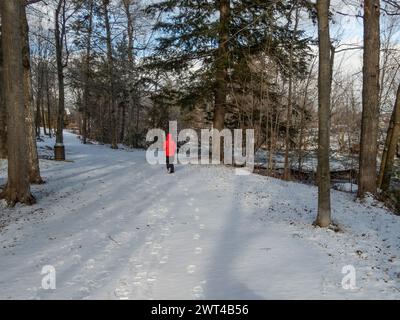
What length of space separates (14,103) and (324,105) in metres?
7.84

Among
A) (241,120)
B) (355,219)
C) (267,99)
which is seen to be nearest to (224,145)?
(241,120)

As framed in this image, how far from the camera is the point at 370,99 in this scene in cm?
1317

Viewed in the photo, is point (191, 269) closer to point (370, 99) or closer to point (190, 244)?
point (190, 244)

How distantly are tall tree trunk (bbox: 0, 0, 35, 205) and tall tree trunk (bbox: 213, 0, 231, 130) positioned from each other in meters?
9.33

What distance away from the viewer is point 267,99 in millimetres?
19453

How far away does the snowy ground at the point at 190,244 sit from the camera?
5691mm

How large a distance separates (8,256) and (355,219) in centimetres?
841

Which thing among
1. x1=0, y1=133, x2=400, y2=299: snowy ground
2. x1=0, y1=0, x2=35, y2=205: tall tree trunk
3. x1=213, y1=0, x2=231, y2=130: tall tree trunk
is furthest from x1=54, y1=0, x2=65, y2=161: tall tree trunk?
x1=0, y1=0, x2=35, y2=205: tall tree trunk

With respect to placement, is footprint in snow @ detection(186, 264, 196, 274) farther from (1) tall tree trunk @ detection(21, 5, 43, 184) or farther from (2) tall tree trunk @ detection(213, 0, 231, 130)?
(2) tall tree trunk @ detection(213, 0, 231, 130)

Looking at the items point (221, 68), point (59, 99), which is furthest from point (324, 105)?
point (59, 99)

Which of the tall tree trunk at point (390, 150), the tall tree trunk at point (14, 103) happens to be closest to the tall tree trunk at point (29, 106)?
the tall tree trunk at point (14, 103)

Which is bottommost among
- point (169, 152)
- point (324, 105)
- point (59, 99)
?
point (169, 152)

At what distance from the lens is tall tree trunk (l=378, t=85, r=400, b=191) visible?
1522 cm

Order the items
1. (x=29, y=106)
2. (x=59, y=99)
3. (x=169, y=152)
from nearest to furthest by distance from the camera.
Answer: (x=29, y=106)
(x=169, y=152)
(x=59, y=99)
